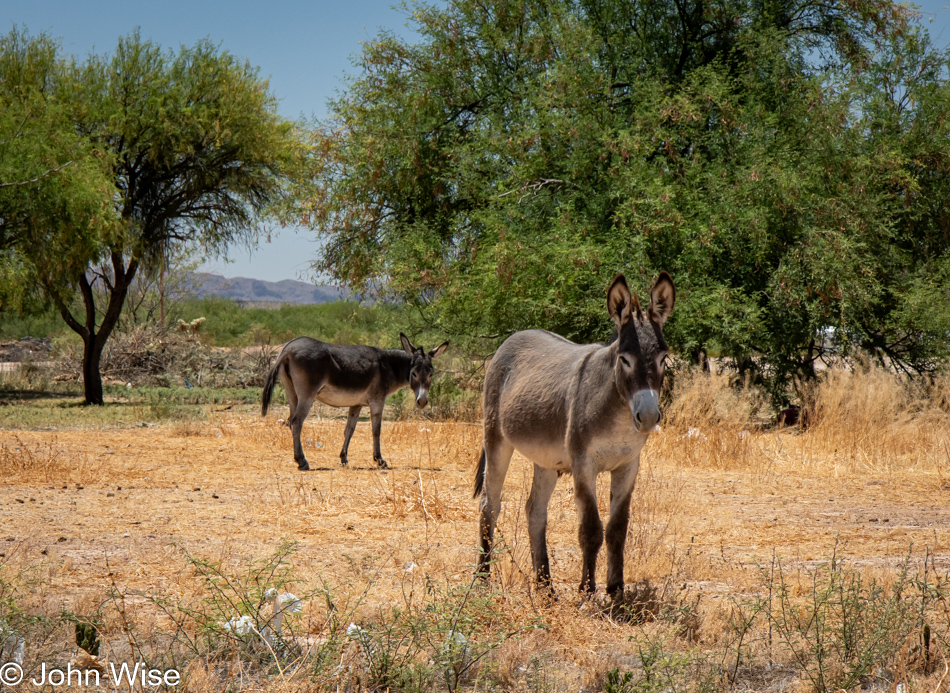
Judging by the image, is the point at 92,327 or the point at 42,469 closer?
the point at 42,469

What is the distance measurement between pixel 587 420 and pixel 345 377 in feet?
26.7

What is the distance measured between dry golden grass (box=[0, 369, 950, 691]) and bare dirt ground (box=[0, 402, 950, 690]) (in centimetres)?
3

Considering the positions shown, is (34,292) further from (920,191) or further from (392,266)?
(920,191)

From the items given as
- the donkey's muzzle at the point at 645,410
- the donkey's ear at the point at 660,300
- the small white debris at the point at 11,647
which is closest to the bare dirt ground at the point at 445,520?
the small white debris at the point at 11,647

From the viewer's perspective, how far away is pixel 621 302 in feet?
15.6

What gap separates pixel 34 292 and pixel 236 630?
19785 mm

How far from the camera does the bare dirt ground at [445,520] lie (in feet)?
17.4

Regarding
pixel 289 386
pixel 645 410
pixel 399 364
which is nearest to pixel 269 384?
pixel 289 386

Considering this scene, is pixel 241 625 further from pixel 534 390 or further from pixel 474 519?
pixel 474 519

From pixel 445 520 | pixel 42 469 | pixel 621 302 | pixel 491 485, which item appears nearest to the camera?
pixel 621 302

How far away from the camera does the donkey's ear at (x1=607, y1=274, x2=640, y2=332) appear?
185 inches

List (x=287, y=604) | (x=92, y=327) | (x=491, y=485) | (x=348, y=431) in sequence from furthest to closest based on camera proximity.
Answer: (x=92, y=327)
(x=348, y=431)
(x=491, y=485)
(x=287, y=604)

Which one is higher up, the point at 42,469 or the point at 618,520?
the point at 618,520

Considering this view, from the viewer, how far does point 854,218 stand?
1465 cm
